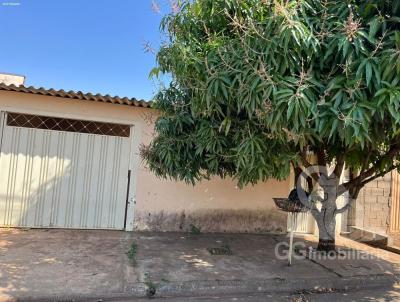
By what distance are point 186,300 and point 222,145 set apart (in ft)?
6.70

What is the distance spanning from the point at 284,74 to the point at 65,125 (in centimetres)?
550

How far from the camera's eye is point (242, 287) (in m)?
4.88

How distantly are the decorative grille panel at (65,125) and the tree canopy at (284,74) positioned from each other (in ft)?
11.5

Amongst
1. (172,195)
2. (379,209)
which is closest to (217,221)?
(172,195)

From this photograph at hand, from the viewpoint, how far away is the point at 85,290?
4.29m

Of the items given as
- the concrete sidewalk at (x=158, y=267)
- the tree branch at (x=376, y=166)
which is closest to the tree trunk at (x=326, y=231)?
the concrete sidewalk at (x=158, y=267)

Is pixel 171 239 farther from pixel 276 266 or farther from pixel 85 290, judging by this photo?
pixel 85 290

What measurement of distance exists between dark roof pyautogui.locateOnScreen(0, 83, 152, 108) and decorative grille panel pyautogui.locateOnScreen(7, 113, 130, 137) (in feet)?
1.95

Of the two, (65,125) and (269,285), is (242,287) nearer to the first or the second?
(269,285)

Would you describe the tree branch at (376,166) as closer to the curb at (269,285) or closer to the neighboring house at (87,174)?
the curb at (269,285)

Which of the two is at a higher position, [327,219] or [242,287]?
[327,219]

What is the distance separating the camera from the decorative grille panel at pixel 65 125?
A: 7.25 m

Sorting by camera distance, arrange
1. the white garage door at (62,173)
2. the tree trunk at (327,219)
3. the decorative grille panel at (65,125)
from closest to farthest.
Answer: the tree trunk at (327,219), the white garage door at (62,173), the decorative grille panel at (65,125)

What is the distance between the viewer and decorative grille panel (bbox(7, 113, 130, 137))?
7.25 meters
